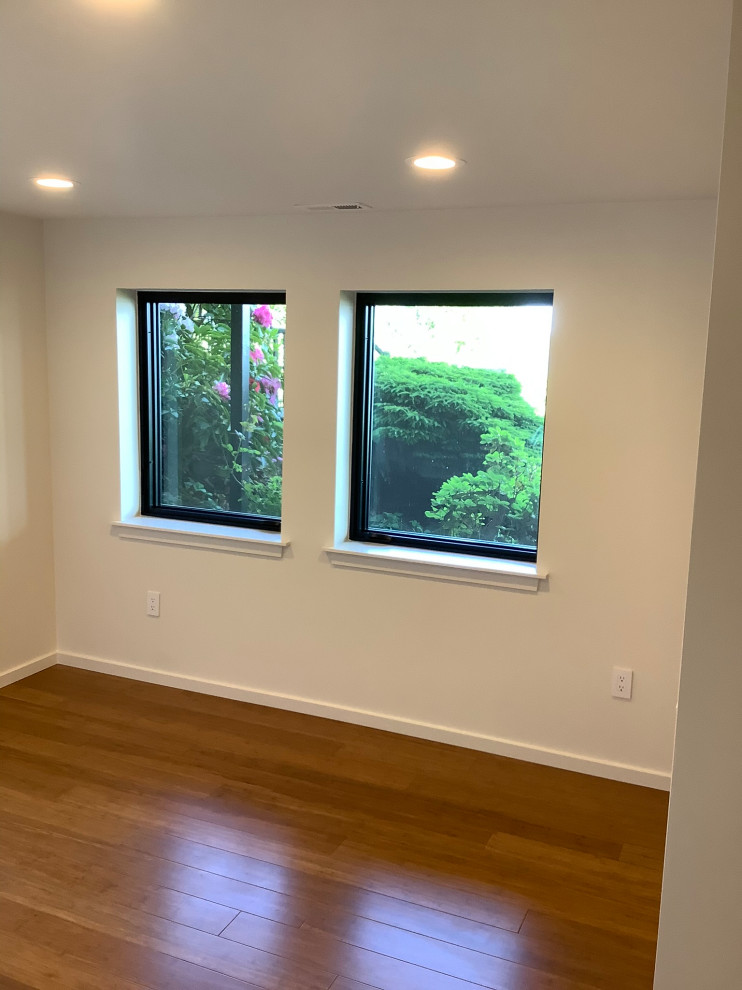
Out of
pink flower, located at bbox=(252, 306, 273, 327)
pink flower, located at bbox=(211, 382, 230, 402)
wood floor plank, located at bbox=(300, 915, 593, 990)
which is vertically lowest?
wood floor plank, located at bbox=(300, 915, 593, 990)

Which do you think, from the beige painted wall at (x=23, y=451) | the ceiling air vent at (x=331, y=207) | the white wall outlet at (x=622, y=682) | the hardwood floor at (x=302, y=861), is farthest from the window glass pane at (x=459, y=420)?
the beige painted wall at (x=23, y=451)

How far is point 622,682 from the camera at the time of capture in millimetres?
3258

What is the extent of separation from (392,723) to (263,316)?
1890 millimetres

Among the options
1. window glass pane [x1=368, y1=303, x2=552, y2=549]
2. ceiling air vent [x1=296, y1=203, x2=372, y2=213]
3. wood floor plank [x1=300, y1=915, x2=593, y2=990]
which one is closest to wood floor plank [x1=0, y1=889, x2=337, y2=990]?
wood floor plank [x1=300, y1=915, x2=593, y2=990]

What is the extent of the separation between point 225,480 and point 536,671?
1685 mm

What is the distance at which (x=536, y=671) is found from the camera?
11.1 ft

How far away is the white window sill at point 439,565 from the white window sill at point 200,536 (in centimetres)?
32

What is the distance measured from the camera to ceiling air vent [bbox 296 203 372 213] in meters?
3.23

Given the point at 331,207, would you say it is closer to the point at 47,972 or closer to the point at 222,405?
the point at 222,405

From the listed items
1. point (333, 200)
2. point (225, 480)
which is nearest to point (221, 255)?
point (333, 200)

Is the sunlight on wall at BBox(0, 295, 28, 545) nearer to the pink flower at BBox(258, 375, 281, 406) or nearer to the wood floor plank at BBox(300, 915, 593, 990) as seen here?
the pink flower at BBox(258, 375, 281, 406)

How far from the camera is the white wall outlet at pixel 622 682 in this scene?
10.6ft

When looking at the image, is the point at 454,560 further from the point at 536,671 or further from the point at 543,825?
the point at 543,825

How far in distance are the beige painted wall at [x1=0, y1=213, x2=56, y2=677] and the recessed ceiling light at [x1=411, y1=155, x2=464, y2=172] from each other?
7.13 feet
